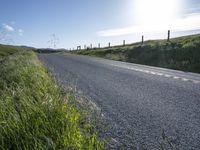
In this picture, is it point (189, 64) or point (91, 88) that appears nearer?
point (91, 88)

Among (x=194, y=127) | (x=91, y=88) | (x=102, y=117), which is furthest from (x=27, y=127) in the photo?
(x=91, y=88)

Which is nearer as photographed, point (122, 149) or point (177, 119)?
point (122, 149)

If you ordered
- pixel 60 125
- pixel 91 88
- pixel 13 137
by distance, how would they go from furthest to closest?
pixel 91 88 → pixel 60 125 → pixel 13 137

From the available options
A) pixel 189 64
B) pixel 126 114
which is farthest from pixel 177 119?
pixel 189 64

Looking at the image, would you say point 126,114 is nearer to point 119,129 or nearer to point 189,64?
point 119,129

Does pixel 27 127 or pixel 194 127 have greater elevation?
pixel 27 127

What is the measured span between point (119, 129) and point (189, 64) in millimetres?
13013

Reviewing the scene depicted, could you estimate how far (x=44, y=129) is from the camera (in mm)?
2629

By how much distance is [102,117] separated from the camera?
4.03 meters

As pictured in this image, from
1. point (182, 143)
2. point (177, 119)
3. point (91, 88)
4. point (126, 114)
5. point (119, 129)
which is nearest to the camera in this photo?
point (182, 143)

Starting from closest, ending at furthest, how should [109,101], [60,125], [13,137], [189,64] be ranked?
1. [13,137]
2. [60,125]
3. [109,101]
4. [189,64]

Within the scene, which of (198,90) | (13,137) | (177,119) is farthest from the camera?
(198,90)

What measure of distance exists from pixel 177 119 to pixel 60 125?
6.74 ft

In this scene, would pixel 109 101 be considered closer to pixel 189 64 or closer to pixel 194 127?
pixel 194 127
